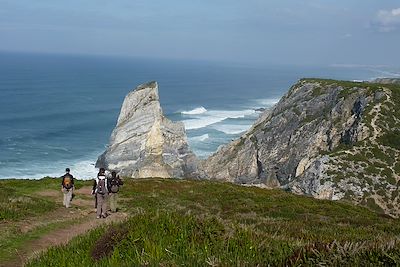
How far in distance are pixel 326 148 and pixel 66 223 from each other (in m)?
67.1

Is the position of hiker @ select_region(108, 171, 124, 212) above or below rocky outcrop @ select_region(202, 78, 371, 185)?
above

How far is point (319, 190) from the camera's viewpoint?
63.0 meters

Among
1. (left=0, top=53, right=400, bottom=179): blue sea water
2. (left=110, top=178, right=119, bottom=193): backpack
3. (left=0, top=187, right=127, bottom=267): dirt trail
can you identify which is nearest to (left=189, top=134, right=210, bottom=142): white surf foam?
(left=0, top=53, right=400, bottom=179): blue sea water

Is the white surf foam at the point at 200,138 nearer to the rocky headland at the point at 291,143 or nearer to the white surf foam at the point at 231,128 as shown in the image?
the white surf foam at the point at 231,128

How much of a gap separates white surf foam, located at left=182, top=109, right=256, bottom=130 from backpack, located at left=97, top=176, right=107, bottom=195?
112471mm

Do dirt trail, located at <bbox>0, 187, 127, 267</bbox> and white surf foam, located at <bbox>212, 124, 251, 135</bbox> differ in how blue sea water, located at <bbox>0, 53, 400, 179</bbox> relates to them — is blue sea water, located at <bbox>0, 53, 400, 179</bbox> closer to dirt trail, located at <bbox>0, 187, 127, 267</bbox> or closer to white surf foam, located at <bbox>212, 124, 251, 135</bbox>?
white surf foam, located at <bbox>212, 124, 251, 135</bbox>

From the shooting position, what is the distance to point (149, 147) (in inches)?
3314

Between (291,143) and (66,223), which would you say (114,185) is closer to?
(66,223)

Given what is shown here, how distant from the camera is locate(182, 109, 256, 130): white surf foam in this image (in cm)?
14038

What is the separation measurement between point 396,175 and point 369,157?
4759 millimetres

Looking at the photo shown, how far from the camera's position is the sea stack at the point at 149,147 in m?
83.6

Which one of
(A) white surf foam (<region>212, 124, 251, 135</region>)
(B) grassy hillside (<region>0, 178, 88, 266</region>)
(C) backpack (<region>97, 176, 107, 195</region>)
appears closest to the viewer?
(B) grassy hillside (<region>0, 178, 88, 266</region>)

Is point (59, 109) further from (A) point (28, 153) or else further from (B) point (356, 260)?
(B) point (356, 260)

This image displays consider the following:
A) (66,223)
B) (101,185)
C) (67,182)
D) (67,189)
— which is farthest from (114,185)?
(66,223)
